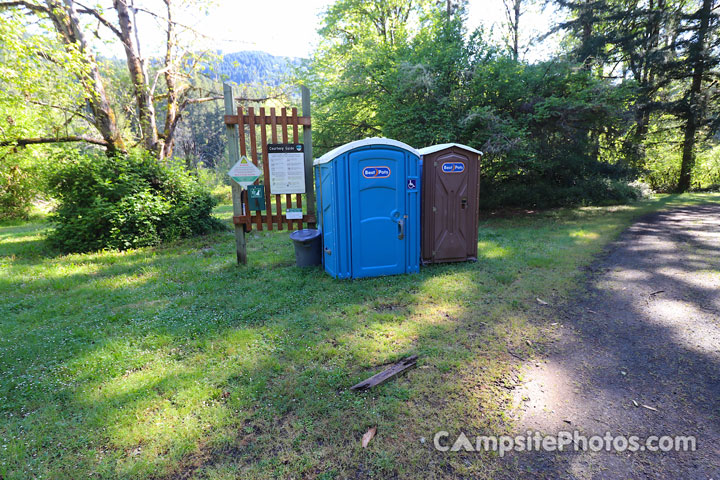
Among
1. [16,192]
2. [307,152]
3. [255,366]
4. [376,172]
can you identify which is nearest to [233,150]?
[307,152]

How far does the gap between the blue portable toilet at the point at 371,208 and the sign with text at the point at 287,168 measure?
0.47m

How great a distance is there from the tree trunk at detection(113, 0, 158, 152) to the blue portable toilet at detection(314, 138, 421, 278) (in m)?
7.01

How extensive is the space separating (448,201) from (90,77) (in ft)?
28.4

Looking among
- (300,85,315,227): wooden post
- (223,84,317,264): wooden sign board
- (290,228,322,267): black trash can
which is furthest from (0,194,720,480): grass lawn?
(300,85,315,227): wooden post

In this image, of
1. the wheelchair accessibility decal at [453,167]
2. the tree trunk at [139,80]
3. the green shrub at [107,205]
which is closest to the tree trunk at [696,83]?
the wheelchair accessibility decal at [453,167]

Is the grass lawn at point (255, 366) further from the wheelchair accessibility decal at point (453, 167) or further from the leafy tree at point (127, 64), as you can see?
the leafy tree at point (127, 64)

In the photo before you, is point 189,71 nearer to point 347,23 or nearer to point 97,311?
point 97,311

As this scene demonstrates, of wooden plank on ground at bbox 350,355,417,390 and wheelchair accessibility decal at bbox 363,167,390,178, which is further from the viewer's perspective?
wheelchair accessibility decal at bbox 363,167,390,178

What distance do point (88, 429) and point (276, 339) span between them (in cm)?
164

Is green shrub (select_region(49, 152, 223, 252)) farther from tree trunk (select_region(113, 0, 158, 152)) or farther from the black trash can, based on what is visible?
the black trash can

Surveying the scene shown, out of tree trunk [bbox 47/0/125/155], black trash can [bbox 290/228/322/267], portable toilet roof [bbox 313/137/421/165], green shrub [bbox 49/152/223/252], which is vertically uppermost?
tree trunk [bbox 47/0/125/155]

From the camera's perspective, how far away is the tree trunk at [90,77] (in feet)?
26.9

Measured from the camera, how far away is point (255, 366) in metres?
3.20

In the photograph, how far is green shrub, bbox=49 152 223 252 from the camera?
7.95 meters
